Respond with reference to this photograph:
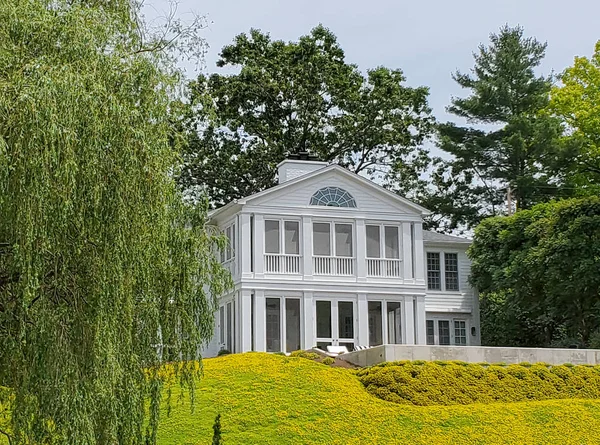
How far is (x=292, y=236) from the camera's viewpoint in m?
30.3

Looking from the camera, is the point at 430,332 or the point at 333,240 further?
the point at 430,332

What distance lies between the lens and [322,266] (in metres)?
30.2

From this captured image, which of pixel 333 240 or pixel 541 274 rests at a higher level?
pixel 333 240

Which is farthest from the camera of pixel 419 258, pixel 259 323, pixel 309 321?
pixel 419 258

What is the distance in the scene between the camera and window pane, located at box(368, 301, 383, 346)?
100 ft

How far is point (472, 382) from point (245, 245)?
409 inches

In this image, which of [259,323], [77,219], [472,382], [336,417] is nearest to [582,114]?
[259,323]

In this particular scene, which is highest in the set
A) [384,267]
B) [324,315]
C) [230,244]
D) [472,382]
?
[230,244]

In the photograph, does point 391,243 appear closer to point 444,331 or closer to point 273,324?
point 273,324

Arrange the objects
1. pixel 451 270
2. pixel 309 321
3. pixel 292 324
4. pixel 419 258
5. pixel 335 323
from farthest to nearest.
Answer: pixel 451 270, pixel 419 258, pixel 292 324, pixel 335 323, pixel 309 321

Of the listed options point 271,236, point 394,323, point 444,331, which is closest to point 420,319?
point 394,323

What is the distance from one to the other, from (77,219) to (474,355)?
1342cm

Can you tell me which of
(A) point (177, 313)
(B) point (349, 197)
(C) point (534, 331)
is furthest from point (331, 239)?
(A) point (177, 313)

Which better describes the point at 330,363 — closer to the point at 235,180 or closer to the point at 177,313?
the point at 177,313
